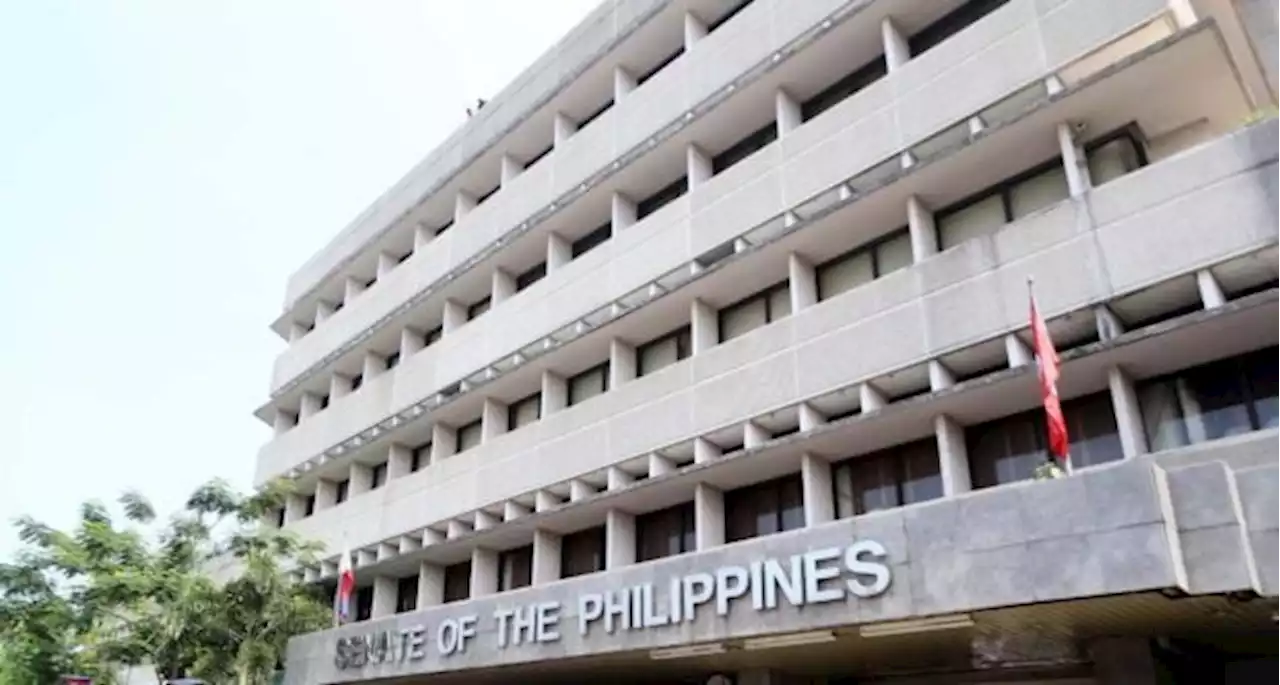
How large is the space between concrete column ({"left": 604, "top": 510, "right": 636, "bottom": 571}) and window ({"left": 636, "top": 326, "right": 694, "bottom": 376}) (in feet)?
9.70

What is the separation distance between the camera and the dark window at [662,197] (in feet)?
69.3

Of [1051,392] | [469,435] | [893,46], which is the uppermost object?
[893,46]

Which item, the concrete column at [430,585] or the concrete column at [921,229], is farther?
the concrete column at [430,585]

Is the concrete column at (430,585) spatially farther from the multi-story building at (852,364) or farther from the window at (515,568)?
the window at (515,568)

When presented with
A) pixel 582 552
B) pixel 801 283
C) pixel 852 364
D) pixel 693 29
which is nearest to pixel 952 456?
pixel 852 364

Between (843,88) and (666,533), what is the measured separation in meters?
8.93

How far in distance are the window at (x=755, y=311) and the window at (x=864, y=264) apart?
2.65 feet

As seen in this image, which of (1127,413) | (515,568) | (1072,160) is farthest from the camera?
(515,568)

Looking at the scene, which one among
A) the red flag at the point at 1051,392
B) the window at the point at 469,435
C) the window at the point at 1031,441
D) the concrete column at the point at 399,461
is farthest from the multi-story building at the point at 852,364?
the red flag at the point at 1051,392

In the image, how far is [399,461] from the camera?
85.5 ft

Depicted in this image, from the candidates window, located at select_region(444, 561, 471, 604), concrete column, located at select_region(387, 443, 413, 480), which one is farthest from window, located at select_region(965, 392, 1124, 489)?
concrete column, located at select_region(387, 443, 413, 480)

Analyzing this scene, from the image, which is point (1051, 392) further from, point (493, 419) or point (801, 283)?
point (493, 419)

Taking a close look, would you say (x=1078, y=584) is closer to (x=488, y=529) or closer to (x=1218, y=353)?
(x=1218, y=353)

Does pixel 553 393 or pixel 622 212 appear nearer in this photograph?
pixel 622 212
